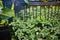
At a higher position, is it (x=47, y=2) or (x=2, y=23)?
(x=47, y=2)

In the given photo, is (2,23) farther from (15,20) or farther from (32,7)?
(32,7)

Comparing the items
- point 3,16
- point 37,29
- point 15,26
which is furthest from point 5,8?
point 37,29

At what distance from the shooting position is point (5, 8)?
188 centimetres

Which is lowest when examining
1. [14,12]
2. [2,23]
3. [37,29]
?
[37,29]

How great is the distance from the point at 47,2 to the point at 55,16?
26cm

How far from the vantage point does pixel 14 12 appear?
190 cm

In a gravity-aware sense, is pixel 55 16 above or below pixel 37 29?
above

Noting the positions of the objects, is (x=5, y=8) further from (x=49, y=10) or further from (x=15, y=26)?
(x=49, y=10)

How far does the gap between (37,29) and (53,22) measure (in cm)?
28

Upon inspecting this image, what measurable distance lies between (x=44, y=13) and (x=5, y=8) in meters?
0.61

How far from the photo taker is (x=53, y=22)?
1.93 m

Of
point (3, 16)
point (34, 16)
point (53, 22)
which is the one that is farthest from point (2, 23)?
point (53, 22)

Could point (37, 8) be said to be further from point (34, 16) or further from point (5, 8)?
point (5, 8)

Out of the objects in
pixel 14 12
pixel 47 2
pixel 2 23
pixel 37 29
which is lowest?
pixel 37 29
